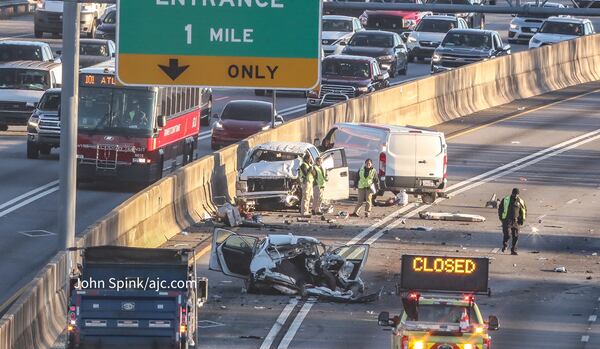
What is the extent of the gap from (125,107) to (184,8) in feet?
72.5

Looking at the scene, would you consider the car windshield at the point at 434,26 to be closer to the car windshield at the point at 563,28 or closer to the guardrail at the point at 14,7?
the car windshield at the point at 563,28

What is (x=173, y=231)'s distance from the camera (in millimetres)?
Result: 36656

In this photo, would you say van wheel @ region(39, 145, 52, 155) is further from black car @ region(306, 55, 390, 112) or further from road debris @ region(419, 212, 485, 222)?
black car @ region(306, 55, 390, 112)

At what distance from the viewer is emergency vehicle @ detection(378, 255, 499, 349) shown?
76.5 ft

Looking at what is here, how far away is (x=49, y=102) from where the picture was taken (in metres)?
47.1

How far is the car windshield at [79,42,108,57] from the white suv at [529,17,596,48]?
1999cm

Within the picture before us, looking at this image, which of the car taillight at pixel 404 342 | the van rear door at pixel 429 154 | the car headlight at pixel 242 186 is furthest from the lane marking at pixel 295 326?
the van rear door at pixel 429 154

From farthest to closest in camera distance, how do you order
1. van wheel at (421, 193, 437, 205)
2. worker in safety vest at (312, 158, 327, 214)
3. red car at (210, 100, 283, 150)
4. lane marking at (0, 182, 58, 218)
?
red car at (210, 100, 283, 150) < van wheel at (421, 193, 437, 205) < worker in safety vest at (312, 158, 327, 214) < lane marking at (0, 182, 58, 218)

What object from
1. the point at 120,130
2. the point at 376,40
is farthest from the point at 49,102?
the point at 376,40

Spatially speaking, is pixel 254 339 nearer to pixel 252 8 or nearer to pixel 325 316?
pixel 325 316

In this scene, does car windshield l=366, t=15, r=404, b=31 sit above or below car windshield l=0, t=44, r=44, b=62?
above

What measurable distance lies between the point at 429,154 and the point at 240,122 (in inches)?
375

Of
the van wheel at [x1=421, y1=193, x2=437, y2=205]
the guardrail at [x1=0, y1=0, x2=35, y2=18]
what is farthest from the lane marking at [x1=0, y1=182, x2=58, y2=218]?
the guardrail at [x1=0, y1=0, x2=35, y2=18]

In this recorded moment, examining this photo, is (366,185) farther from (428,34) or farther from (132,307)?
(428,34)
